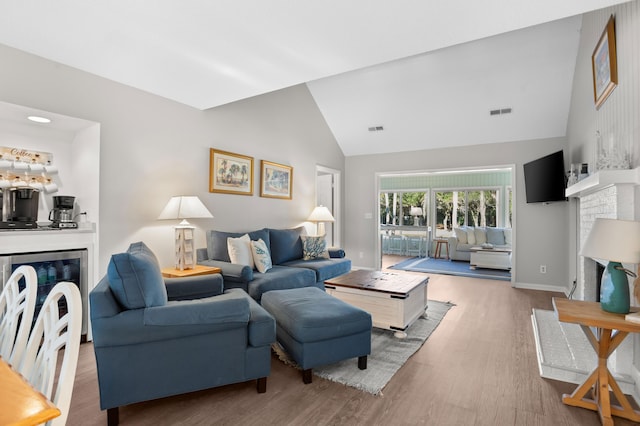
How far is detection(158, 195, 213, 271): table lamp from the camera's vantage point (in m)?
3.57

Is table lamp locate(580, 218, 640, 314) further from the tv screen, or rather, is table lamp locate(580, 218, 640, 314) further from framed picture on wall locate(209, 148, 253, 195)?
framed picture on wall locate(209, 148, 253, 195)

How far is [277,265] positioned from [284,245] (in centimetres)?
35

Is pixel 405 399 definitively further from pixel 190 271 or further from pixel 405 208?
pixel 405 208

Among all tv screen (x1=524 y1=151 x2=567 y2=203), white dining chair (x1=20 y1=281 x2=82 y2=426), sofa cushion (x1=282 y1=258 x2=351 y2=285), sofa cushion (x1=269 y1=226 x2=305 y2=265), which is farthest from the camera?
sofa cushion (x1=269 y1=226 x2=305 y2=265)

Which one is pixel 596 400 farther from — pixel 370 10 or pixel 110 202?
pixel 110 202

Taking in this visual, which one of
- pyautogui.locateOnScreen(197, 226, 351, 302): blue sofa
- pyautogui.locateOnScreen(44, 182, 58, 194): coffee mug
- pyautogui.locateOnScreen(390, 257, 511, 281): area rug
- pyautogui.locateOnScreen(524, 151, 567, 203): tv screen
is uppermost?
pyautogui.locateOnScreen(524, 151, 567, 203): tv screen

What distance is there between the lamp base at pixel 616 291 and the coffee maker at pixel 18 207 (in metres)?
4.14

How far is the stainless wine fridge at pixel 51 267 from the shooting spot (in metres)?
2.67

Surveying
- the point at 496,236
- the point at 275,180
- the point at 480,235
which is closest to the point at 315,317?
the point at 275,180

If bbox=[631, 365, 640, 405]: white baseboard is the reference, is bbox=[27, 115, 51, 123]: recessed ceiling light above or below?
above

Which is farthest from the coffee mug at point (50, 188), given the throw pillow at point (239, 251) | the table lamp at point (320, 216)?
the table lamp at point (320, 216)

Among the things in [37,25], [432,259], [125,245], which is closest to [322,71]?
[37,25]

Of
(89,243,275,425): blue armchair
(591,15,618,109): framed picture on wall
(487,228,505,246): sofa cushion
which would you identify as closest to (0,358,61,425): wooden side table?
(89,243,275,425): blue armchair

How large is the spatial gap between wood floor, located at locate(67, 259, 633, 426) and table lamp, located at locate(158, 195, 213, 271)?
1095 mm
